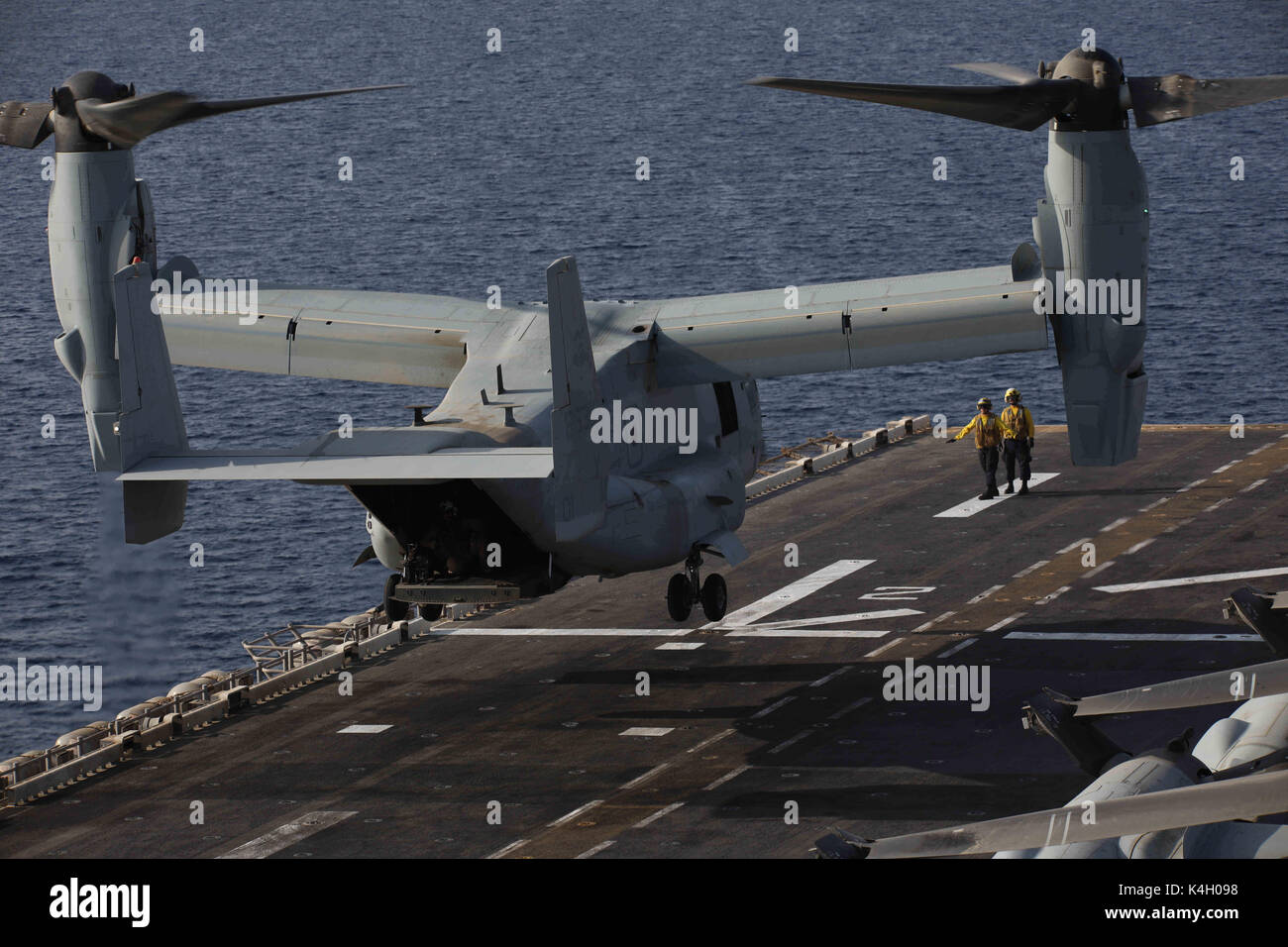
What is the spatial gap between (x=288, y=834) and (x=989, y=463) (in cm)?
2700

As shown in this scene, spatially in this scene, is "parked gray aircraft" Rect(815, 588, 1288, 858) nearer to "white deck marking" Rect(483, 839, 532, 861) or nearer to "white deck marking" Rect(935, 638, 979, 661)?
"white deck marking" Rect(483, 839, 532, 861)

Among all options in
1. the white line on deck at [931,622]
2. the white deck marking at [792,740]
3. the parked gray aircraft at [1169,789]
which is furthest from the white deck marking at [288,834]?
the white line on deck at [931,622]

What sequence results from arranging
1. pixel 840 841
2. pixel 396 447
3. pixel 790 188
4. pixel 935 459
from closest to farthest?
pixel 840 841
pixel 396 447
pixel 935 459
pixel 790 188

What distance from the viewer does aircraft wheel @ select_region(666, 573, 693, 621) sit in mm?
40750

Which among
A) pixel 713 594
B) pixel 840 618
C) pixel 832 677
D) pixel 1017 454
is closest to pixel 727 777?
pixel 713 594

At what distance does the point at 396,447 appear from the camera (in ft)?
110

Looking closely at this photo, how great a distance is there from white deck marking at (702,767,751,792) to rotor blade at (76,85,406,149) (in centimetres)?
1320

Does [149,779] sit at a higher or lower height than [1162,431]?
lower

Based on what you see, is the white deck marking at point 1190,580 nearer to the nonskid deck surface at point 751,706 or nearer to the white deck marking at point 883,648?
the nonskid deck surface at point 751,706

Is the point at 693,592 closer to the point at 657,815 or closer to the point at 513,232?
the point at 657,815

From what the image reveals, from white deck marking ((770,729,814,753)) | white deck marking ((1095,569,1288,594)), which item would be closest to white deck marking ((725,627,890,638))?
white deck marking ((1095,569,1288,594))

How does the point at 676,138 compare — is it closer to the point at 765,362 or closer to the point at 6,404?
the point at 6,404

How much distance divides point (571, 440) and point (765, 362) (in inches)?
309

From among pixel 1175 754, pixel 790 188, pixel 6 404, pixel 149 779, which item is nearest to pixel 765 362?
pixel 149 779
